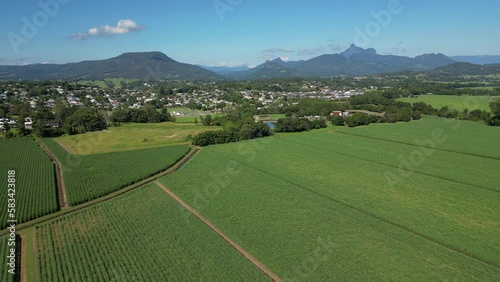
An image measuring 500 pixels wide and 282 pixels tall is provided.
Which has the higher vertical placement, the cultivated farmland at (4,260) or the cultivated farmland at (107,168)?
the cultivated farmland at (4,260)

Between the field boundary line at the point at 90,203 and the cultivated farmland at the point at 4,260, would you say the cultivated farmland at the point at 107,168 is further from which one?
the cultivated farmland at the point at 4,260

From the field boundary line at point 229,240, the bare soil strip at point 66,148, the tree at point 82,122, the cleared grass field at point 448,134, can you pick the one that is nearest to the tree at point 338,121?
the cleared grass field at point 448,134

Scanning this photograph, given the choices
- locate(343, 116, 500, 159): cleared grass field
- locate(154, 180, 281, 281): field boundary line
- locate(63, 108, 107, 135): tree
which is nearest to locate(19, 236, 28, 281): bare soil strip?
locate(154, 180, 281, 281): field boundary line

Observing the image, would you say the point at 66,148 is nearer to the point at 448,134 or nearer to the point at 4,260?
the point at 4,260

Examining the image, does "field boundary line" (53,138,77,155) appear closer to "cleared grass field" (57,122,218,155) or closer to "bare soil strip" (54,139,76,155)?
"bare soil strip" (54,139,76,155)

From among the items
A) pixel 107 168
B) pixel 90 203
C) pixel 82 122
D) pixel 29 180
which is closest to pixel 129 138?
pixel 82 122

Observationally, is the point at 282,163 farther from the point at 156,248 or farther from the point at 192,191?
the point at 156,248

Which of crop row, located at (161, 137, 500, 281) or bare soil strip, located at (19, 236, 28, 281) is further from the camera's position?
crop row, located at (161, 137, 500, 281)
